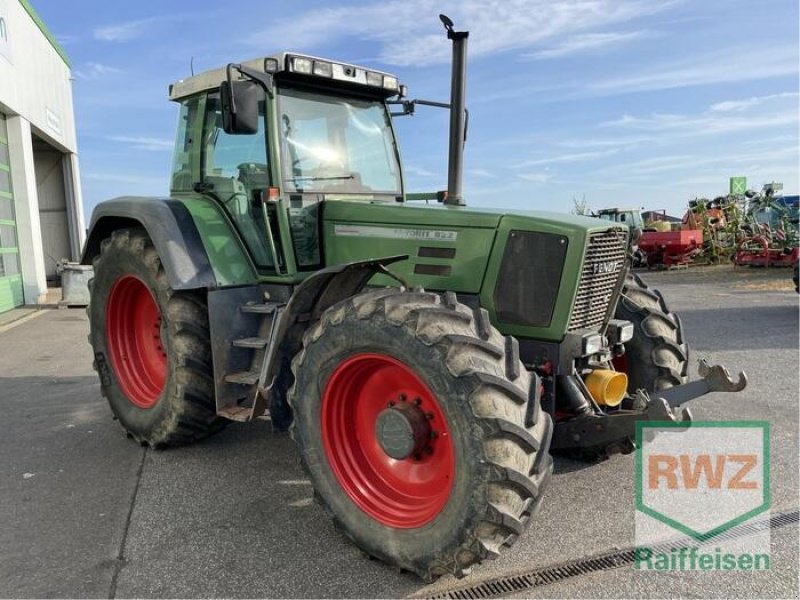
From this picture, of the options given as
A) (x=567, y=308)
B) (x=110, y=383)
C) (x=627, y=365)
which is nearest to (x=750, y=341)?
(x=627, y=365)

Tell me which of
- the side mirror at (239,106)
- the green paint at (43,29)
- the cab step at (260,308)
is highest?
the green paint at (43,29)

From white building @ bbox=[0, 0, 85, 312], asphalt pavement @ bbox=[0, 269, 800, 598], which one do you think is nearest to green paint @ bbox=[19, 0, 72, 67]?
white building @ bbox=[0, 0, 85, 312]

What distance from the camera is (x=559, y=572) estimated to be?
2.85 metres

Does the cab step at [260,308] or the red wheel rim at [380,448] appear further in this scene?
the cab step at [260,308]

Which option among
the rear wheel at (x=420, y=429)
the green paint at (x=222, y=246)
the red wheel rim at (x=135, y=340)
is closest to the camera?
the rear wheel at (x=420, y=429)

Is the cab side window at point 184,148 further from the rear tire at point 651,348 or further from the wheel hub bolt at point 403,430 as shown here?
the rear tire at point 651,348

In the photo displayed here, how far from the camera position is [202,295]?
4.19 m

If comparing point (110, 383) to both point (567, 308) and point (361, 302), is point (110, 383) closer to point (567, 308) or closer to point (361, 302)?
point (361, 302)

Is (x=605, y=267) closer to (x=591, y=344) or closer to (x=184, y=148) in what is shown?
(x=591, y=344)

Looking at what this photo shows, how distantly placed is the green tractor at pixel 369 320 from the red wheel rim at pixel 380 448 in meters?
0.01

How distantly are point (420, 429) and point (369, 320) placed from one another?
545 millimetres

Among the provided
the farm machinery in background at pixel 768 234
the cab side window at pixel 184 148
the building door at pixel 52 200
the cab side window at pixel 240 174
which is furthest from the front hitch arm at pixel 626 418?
the building door at pixel 52 200

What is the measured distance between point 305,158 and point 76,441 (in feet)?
8.83

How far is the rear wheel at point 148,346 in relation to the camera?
403 cm
